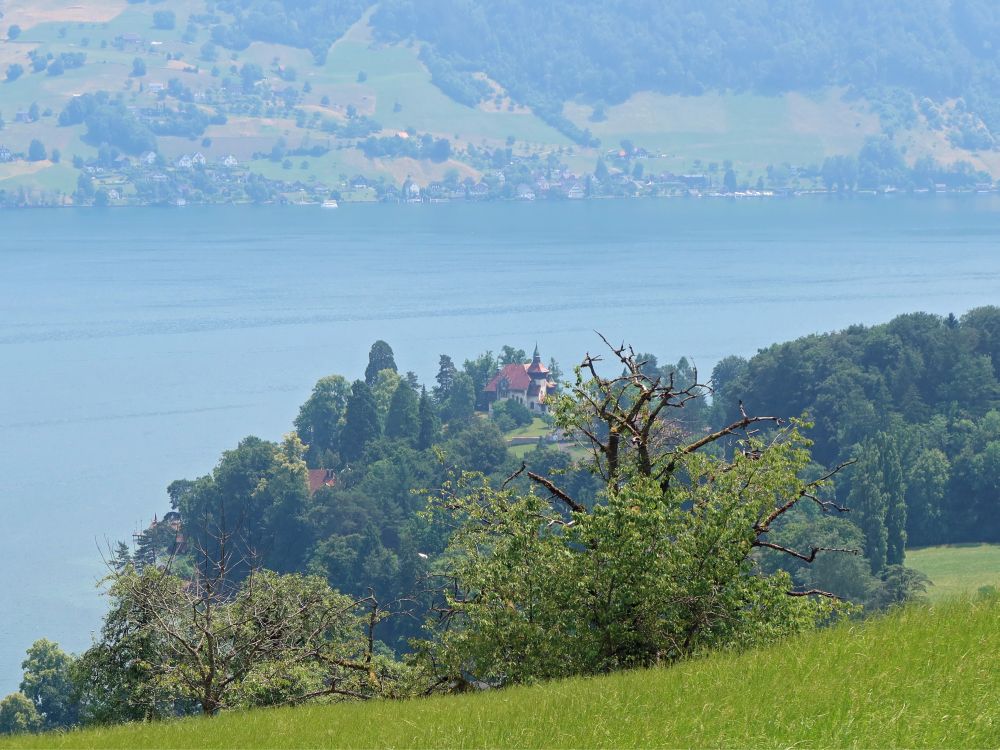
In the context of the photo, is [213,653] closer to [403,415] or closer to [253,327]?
[403,415]

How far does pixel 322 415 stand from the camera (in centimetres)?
9306

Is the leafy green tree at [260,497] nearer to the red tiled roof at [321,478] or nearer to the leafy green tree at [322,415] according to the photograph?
the red tiled roof at [321,478]

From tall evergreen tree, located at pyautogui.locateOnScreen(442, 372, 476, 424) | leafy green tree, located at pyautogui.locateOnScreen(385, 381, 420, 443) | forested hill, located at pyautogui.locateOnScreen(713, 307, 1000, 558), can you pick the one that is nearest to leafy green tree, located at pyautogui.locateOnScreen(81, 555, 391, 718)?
forested hill, located at pyautogui.locateOnScreen(713, 307, 1000, 558)

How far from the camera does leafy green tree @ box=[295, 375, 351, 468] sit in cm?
9275

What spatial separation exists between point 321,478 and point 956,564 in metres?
36.5

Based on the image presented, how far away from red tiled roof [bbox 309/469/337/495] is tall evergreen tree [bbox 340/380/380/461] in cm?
252

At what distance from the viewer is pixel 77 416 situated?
10269cm

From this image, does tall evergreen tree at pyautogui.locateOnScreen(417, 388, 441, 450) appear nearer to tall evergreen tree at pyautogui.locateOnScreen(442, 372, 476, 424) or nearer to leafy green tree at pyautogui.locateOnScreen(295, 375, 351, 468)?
leafy green tree at pyautogui.locateOnScreen(295, 375, 351, 468)

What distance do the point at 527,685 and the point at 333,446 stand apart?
76.7m

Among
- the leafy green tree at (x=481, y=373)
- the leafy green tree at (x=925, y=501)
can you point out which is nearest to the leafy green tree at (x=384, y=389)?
the leafy green tree at (x=481, y=373)

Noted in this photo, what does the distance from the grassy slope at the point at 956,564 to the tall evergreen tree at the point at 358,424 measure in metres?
34.3

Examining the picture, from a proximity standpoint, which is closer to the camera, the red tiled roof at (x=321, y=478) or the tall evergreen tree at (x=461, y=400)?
the red tiled roof at (x=321, y=478)

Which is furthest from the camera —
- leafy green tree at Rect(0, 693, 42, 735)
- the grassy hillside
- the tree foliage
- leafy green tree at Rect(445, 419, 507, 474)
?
leafy green tree at Rect(445, 419, 507, 474)

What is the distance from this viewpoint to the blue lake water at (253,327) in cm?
8100
